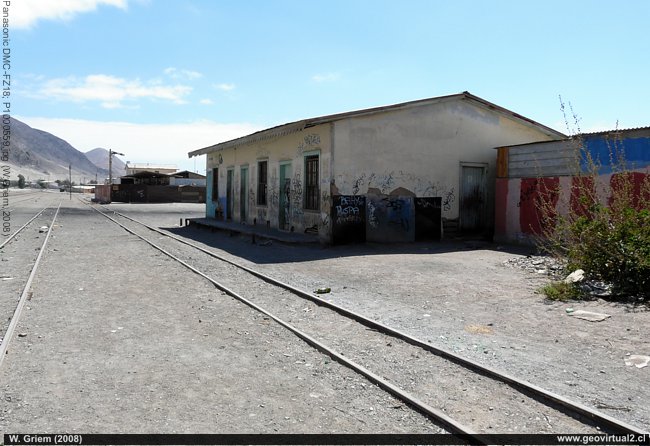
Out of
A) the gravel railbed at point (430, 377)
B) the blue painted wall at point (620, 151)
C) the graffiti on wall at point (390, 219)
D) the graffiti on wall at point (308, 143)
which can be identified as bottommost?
the gravel railbed at point (430, 377)

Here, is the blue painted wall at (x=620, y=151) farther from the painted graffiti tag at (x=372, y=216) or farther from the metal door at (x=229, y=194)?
the metal door at (x=229, y=194)

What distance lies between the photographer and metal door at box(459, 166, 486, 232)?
1703 cm

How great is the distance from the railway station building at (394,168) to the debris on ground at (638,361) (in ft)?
33.5

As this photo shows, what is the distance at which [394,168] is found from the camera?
1572 cm

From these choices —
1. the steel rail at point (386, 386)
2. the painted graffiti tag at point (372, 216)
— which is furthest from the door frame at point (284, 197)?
the steel rail at point (386, 386)

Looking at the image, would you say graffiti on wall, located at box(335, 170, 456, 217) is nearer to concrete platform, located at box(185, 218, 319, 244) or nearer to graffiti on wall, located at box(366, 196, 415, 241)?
graffiti on wall, located at box(366, 196, 415, 241)

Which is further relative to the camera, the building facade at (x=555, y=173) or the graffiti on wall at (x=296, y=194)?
the graffiti on wall at (x=296, y=194)

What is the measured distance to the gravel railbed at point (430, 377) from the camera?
3791mm

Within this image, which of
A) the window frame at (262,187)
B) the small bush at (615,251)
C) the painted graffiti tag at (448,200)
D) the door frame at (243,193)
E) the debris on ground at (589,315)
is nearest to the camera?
the debris on ground at (589,315)

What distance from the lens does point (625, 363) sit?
5.08 metres

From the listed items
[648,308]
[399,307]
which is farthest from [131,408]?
[648,308]

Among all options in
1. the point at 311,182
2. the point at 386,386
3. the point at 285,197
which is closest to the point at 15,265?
the point at 311,182

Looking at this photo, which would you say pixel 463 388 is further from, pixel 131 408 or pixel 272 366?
pixel 131 408

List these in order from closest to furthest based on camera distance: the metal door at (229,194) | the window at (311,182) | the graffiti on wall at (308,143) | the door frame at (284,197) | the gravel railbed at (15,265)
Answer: the gravel railbed at (15,265) < the graffiti on wall at (308,143) < the window at (311,182) < the door frame at (284,197) < the metal door at (229,194)
